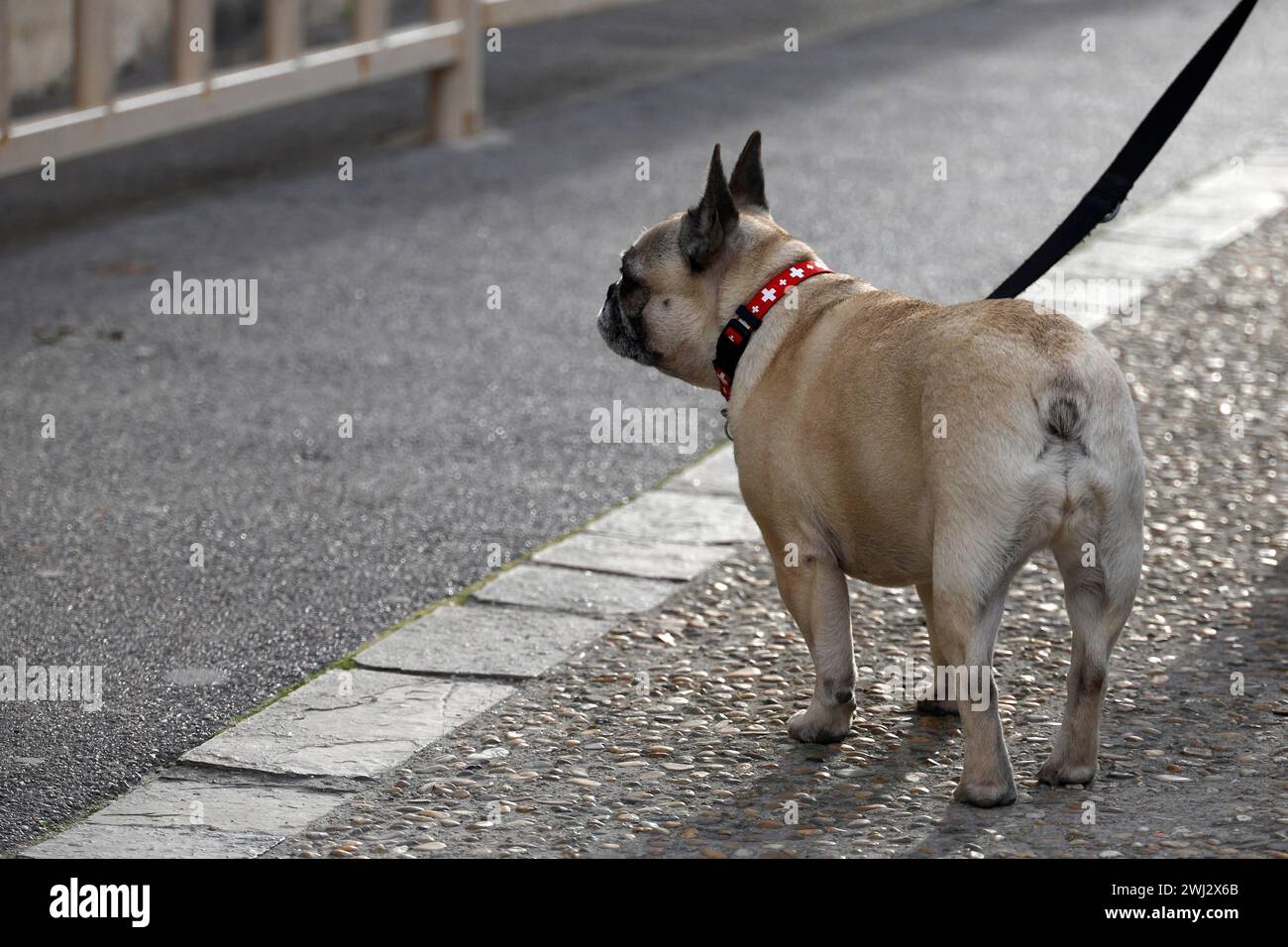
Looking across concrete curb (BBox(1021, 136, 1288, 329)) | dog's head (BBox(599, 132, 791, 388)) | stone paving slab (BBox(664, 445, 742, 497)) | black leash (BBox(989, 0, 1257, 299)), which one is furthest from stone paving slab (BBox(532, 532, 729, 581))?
concrete curb (BBox(1021, 136, 1288, 329))

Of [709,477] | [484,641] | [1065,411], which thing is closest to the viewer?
[1065,411]

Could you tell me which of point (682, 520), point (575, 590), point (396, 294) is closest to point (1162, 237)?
point (396, 294)

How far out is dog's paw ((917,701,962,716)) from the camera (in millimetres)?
4848

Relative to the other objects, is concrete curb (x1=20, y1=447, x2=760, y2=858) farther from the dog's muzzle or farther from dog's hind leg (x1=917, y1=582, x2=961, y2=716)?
dog's hind leg (x1=917, y1=582, x2=961, y2=716)

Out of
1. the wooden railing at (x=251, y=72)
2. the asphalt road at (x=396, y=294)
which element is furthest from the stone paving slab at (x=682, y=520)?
the wooden railing at (x=251, y=72)

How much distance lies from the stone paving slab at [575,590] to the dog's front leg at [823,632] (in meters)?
1.06

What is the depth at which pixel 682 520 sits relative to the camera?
643cm

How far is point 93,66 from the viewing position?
9.55m

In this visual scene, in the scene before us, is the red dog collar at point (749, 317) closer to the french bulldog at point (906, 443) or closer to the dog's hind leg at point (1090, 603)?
the french bulldog at point (906, 443)

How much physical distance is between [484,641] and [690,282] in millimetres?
1311

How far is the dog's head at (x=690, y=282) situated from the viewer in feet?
Answer: 15.5

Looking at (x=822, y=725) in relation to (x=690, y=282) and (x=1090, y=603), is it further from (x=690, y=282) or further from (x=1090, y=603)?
(x=690, y=282)
